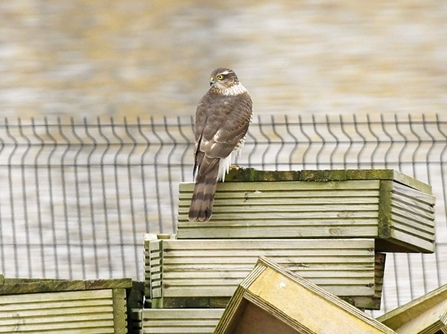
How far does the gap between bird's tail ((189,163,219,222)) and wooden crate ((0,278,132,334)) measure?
0.38 meters

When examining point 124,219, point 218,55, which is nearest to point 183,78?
point 218,55

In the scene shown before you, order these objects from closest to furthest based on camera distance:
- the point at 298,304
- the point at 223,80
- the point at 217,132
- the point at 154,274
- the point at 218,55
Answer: the point at 298,304 → the point at 154,274 → the point at 217,132 → the point at 223,80 → the point at 218,55

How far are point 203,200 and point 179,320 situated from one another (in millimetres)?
480

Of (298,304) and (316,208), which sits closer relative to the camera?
(298,304)

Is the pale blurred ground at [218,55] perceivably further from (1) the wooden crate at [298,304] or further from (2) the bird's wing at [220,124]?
(1) the wooden crate at [298,304]

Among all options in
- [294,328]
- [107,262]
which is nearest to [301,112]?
[107,262]

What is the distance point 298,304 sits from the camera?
4.20 metres

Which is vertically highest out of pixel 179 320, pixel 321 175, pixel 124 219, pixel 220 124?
pixel 321 175

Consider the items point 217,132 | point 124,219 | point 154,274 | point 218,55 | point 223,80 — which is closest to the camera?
point 154,274

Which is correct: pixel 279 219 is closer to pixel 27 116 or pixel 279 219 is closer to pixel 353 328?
pixel 353 328

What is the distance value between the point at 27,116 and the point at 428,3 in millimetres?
5676

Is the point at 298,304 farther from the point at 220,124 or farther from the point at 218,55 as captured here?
the point at 218,55

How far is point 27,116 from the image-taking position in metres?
13.0

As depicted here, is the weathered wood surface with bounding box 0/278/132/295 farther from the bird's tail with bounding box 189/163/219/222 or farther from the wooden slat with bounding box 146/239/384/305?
the bird's tail with bounding box 189/163/219/222
